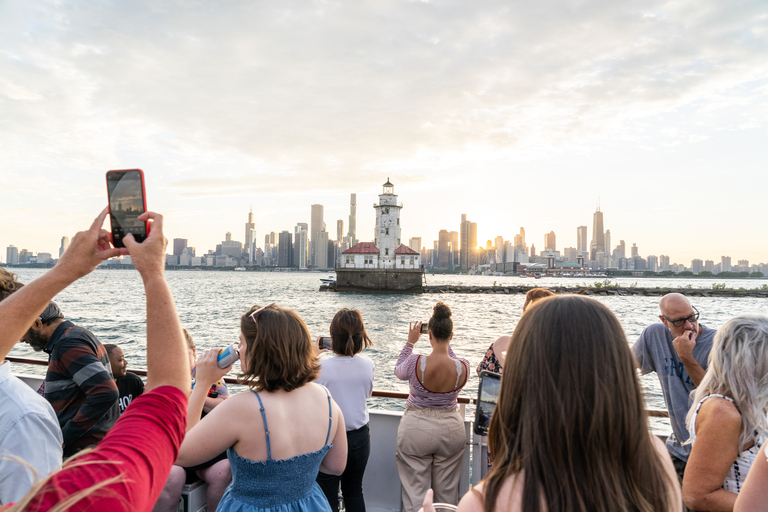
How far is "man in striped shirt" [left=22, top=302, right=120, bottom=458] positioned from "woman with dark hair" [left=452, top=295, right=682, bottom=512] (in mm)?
2642

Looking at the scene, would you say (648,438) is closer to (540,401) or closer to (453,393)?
(540,401)

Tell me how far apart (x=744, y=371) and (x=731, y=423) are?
0.24 meters

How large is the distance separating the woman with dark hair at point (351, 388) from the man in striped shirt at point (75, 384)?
4.72ft

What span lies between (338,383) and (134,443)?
103 inches

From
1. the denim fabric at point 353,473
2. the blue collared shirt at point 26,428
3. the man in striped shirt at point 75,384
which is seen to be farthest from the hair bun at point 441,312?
the blue collared shirt at point 26,428

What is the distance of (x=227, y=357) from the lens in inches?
91.7

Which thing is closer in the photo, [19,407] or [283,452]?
[19,407]

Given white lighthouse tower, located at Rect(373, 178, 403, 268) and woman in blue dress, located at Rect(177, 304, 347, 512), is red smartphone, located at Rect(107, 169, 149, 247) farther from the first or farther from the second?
white lighthouse tower, located at Rect(373, 178, 403, 268)

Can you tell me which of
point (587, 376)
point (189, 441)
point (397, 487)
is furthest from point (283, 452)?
point (397, 487)

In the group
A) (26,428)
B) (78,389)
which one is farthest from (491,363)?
(26,428)

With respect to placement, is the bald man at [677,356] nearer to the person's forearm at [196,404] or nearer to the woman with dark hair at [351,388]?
the woman with dark hair at [351,388]

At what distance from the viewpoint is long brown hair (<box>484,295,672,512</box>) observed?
1.14 m

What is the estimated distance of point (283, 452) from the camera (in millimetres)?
2072

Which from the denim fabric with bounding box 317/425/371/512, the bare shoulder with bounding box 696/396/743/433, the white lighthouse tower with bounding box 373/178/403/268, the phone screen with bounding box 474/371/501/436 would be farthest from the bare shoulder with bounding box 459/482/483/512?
the white lighthouse tower with bounding box 373/178/403/268
